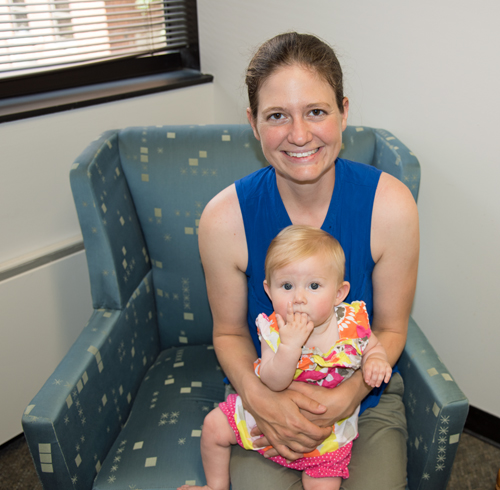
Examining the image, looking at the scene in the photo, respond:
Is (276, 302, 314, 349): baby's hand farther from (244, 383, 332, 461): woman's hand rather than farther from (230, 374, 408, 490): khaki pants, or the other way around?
(230, 374, 408, 490): khaki pants

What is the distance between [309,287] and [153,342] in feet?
2.66

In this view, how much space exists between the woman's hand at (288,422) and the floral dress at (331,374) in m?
0.04

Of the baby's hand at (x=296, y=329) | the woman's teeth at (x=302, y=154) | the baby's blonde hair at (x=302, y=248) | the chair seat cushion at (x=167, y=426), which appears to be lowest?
the chair seat cushion at (x=167, y=426)

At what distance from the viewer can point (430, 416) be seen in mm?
1180

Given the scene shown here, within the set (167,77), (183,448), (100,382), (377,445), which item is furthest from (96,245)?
(167,77)

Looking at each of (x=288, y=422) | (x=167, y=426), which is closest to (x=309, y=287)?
(x=288, y=422)

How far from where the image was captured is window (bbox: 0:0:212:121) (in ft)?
6.05

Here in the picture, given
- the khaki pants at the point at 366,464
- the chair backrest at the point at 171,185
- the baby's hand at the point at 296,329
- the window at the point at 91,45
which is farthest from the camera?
the window at the point at 91,45

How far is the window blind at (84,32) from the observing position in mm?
1830

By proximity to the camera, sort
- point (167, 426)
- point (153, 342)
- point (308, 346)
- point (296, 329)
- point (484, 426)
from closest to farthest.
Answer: point (296, 329) → point (308, 346) → point (167, 426) → point (153, 342) → point (484, 426)

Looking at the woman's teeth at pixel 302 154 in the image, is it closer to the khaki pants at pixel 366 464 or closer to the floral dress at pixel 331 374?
the floral dress at pixel 331 374

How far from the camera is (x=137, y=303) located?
63.1 inches

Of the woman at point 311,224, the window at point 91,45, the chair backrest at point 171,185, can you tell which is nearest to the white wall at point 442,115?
the chair backrest at point 171,185

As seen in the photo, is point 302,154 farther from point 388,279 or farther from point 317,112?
point 388,279
